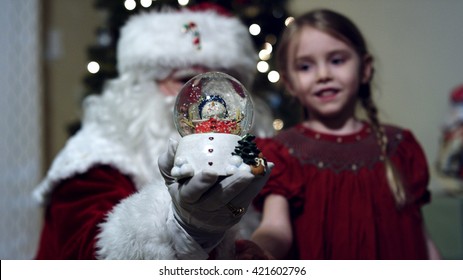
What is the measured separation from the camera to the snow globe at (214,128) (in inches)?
41.0

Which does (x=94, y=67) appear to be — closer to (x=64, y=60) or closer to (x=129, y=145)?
(x=64, y=60)

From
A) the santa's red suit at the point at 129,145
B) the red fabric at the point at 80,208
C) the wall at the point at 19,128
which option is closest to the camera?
the santa's red suit at the point at 129,145

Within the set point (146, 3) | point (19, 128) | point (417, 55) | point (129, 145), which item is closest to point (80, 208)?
point (129, 145)

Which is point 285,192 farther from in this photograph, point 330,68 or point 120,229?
point 120,229

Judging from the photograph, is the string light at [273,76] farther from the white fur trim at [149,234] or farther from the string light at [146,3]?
the white fur trim at [149,234]

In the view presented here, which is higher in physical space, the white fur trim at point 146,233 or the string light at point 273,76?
the string light at point 273,76

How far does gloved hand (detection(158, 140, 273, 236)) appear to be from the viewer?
39.7 inches

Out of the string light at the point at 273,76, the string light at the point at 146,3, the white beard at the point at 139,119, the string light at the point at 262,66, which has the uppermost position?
the string light at the point at 146,3

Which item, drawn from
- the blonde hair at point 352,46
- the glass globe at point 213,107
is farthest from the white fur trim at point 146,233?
the blonde hair at point 352,46

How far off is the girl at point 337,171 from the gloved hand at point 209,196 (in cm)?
53

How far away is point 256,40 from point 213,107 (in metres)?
2.26

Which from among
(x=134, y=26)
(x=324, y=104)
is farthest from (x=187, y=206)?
(x=134, y=26)
